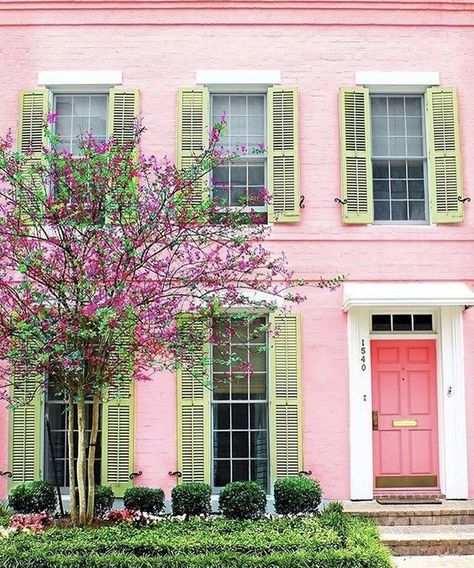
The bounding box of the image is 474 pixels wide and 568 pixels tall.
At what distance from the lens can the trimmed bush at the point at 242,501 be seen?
9.95 metres

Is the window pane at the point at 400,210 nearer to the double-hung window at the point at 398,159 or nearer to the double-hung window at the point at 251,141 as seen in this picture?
the double-hung window at the point at 398,159

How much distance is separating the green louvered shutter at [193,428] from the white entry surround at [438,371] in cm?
183

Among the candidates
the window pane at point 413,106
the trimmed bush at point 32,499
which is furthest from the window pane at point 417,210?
the trimmed bush at point 32,499

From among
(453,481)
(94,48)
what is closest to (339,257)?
(453,481)

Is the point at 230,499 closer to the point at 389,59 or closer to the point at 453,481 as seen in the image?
the point at 453,481

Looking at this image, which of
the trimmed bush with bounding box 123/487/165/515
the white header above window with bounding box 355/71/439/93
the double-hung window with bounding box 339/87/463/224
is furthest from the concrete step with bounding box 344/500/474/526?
the white header above window with bounding box 355/71/439/93

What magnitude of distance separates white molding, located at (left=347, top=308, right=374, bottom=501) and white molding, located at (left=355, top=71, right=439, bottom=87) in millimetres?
3011

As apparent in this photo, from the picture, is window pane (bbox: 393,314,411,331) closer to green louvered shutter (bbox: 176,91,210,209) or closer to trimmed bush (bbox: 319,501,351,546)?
trimmed bush (bbox: 319,501,351,546)

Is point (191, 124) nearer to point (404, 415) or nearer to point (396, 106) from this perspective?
point (396, 106)

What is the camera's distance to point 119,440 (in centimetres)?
1093

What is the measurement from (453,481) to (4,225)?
21.0 ft

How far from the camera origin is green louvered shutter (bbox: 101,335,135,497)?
10.9 m

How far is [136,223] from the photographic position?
27.2 ft

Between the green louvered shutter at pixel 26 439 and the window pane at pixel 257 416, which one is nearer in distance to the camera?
the green louvered shutter at pixel 26 439
